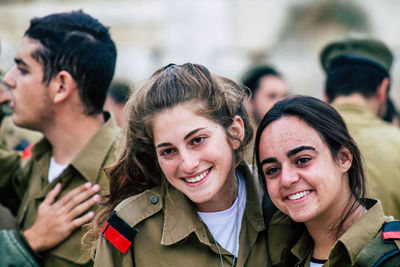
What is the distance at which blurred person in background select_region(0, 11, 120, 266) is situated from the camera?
10.6 feet

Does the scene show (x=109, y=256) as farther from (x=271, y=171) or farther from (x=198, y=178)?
(x=271, y=171)

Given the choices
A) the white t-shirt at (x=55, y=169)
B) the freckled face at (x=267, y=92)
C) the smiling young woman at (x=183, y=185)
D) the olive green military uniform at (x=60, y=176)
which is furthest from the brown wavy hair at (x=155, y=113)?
the freckled face at (x=267, y=92)

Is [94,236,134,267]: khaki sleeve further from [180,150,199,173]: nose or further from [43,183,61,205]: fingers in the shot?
[43,183,61,205]: fingers

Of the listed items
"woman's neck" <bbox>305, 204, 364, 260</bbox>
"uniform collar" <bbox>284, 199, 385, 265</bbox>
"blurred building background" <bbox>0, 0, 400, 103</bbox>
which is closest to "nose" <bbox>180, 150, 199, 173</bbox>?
"woman's neck" <bbox>305, 204, 364, 260</bbox>

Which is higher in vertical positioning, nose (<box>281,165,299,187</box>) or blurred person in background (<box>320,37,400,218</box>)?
blurred person in background (<box>320,37,400,218</box>)

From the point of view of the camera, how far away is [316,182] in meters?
2.33

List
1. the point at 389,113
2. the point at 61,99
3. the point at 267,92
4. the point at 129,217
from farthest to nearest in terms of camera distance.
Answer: the point at 267,92, the point at 389,113, the point at 61,99, the point at 129,217

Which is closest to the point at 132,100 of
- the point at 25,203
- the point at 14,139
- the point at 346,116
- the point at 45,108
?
the point at 45,108

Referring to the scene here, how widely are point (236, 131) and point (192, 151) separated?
304mm

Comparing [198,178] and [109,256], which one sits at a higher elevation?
[198,178]

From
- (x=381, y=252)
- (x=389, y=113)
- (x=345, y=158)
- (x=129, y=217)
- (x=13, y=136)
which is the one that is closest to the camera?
(x=381, y=252)

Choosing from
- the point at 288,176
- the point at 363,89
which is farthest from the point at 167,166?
the point at 363,89

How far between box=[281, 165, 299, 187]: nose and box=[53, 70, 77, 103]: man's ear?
1541 millimetres

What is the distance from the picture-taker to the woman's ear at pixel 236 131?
2662mm
